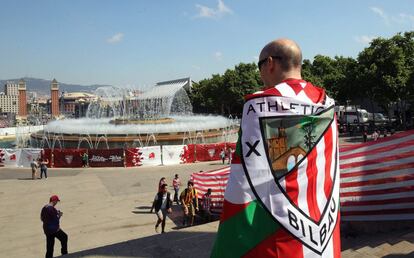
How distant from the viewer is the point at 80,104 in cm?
18250

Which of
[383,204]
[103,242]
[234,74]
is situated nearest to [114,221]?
[103,242]

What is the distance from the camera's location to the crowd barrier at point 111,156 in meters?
26.9

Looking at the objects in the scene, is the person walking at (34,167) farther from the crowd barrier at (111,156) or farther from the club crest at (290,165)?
the club crest at (290,165)

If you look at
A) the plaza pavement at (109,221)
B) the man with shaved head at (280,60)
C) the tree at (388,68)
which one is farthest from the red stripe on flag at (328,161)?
the tree at (388,68)

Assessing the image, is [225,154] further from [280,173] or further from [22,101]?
[22,101]

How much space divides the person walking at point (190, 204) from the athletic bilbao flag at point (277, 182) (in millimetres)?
10200

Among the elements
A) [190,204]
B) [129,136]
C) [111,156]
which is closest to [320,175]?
[190,204]

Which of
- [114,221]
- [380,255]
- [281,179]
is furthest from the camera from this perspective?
[114,221]

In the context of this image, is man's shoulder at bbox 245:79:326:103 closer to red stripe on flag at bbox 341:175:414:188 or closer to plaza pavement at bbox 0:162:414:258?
plaza pavement at bbox 0:162:414:258

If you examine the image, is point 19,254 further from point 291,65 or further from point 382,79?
point 382,79

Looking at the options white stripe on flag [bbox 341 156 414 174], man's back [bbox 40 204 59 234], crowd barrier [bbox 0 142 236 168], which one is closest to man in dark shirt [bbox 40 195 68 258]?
man's back [bbox 40 204 59 234]

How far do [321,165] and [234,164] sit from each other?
19.4 inches

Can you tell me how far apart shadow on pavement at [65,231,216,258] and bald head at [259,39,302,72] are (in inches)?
167

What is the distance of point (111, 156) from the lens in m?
27.0
